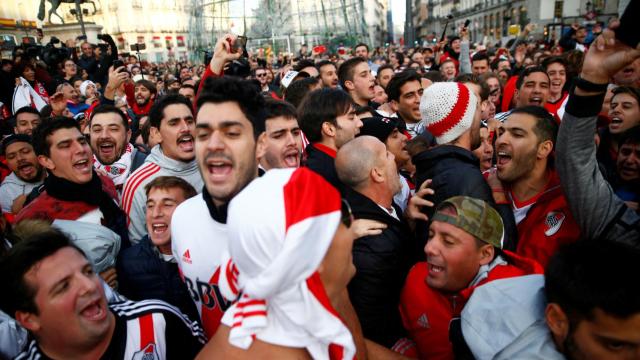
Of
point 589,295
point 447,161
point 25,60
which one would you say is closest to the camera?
point 589,295

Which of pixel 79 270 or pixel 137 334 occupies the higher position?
pixel 79 270

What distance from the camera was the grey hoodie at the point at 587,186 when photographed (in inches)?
82.8

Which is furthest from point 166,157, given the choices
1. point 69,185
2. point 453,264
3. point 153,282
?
point 453,264

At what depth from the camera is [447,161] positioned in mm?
2758

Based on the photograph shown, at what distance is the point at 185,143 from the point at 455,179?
8.15ft

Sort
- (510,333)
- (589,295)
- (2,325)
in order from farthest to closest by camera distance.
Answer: (2,325)
(510,333)
(589,295)

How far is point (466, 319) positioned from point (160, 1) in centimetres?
Result: 7608

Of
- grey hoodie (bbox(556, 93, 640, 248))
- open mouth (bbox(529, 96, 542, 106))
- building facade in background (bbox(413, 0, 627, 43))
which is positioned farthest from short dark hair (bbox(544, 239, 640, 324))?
building facade in background (bbox(413, 0, 627, 43))

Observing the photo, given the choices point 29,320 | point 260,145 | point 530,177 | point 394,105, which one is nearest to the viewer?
point 29,320

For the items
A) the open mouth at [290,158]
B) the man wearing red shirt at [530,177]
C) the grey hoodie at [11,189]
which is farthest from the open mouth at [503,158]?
the grey hoodie at [11,189]

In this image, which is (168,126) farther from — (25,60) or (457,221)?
(25,60)

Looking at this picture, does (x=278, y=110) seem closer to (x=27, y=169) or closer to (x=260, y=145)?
(x=260, y=145)

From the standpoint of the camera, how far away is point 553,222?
2.58 m

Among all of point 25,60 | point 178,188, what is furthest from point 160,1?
point 178,188
